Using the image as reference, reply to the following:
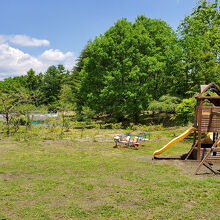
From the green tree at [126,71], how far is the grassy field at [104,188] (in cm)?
1623

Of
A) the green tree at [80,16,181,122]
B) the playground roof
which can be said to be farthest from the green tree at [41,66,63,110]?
the playground roof

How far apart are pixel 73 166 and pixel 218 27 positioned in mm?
24897

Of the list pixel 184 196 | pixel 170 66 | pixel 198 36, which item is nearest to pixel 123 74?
pixel 170 66

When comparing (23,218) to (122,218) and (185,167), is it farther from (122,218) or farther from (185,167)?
(185,167)

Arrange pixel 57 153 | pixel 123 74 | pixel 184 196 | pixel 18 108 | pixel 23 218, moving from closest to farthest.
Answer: pixel 23 218 < pixel 184 196 < pixel 57 153 < pixel 18 108 < pixel 123 74

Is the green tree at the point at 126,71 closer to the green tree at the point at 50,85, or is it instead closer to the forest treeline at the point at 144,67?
the forest treeline at the point at 144,67

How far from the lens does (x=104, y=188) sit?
22.7 ft

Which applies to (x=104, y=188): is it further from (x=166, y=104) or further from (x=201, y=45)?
(x=201, y=45)

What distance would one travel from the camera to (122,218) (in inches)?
200

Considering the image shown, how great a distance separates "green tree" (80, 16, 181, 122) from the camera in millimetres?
27062

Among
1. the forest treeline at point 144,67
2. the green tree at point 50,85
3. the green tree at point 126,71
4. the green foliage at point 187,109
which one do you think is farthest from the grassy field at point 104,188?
the green tree at point 50,85

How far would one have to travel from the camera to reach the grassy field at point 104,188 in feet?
17.6

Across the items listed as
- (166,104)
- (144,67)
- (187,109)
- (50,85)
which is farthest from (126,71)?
(50,85)

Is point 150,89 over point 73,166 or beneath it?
over
